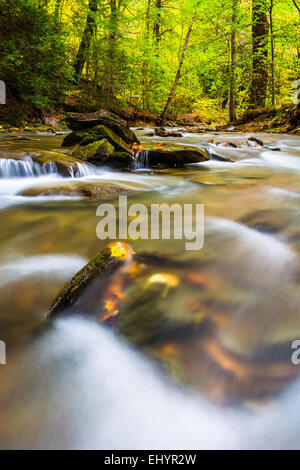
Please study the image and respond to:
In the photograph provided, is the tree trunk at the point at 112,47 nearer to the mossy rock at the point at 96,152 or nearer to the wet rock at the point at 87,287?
the mossy rock at the point at 96,152

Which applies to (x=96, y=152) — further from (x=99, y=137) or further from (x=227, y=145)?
(x=227, y=145)

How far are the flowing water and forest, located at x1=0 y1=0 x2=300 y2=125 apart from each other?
25.7ft

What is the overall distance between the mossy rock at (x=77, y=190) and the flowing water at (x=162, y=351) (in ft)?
3.65

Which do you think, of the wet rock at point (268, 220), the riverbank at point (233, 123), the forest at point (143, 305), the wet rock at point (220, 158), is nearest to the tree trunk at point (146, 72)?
the riverbank at point (233, 123)


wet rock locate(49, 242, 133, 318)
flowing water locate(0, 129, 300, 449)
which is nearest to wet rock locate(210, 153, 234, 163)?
flowing water locate(0, 129, 300, 449)

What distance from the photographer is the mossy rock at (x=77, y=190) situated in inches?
140

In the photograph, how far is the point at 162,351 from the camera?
1.32m

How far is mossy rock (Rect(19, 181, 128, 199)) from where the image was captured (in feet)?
11.7

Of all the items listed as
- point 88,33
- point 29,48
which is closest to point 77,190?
point 29,48

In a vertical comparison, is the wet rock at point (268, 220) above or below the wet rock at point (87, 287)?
above

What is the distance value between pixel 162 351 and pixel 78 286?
568 mm

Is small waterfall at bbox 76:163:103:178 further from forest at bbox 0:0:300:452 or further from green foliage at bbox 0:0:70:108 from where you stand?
green foliage at bbox 0:0:70:108
